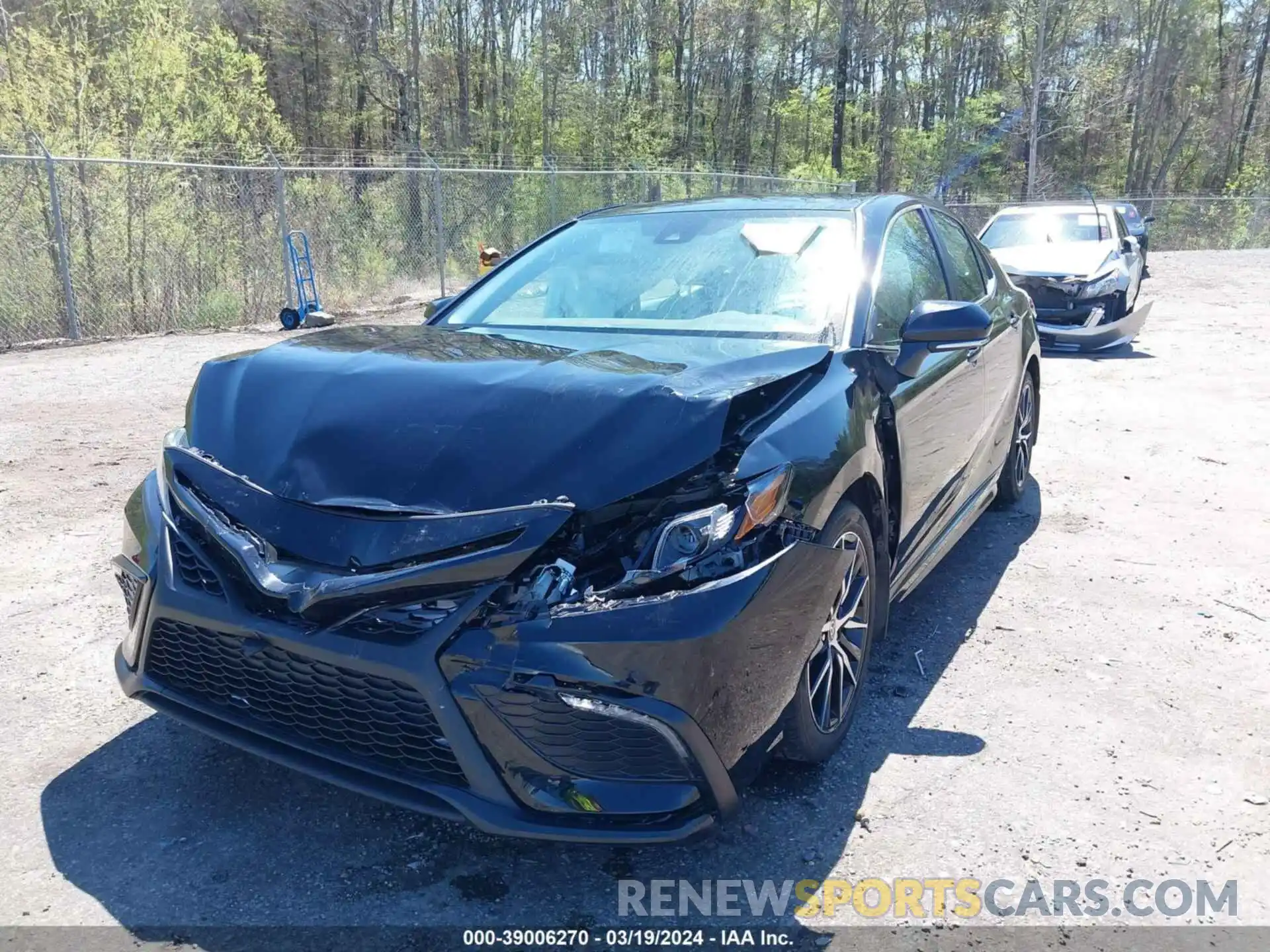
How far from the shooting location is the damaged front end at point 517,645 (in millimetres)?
2041

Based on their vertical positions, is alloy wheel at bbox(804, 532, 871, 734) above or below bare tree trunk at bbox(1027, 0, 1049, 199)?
below

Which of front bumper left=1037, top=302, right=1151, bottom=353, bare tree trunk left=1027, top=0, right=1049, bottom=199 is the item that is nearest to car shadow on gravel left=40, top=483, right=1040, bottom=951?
front bumper left=1037, top=302, right=1151, bottom=353

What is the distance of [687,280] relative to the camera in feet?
11.6

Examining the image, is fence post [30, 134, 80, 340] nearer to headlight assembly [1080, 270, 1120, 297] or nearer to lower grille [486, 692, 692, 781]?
lower grille [486, 692, 692, 781]

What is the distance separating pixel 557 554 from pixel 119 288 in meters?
12.2

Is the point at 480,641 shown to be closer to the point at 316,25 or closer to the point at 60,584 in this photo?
the point at 60,584

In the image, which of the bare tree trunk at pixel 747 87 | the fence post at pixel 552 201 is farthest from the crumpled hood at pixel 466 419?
the bare tree trunk at pixel 747 87

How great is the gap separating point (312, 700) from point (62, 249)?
11115 millimetres

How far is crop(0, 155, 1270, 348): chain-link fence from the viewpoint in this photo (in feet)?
36.8

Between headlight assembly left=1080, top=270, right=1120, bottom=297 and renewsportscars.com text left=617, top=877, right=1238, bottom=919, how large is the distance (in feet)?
30.4

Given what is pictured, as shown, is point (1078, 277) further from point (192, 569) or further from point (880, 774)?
point (192, 569)

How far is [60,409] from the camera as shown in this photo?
7699 mm

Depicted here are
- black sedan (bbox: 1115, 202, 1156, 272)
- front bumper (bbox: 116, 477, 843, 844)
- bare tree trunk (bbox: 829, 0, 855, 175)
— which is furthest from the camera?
bare tree trunk (bbox: 829, 0, 855, 175)

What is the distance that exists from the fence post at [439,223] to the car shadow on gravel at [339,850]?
13.1 metres
